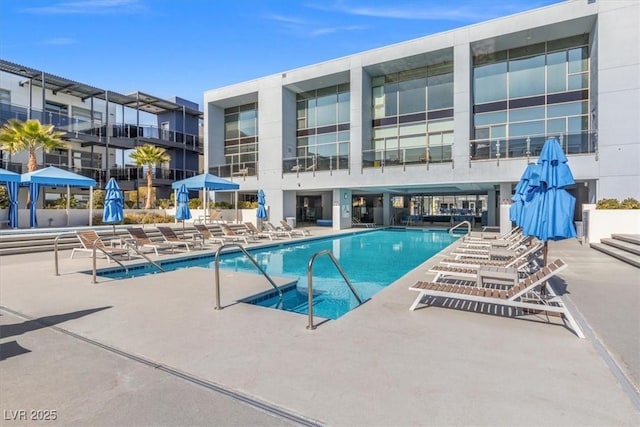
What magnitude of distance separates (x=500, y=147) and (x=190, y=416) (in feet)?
63.4

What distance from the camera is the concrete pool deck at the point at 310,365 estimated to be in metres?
2.66

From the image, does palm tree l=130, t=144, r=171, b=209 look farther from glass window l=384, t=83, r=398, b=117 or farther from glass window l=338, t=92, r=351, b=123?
glass window l=384, t=83, r=398, b=117

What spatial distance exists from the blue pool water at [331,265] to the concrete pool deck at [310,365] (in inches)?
51.8

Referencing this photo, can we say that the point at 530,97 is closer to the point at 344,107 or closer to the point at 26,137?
the point at 344,107

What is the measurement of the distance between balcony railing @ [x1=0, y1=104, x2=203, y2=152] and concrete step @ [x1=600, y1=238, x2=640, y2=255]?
31.4 metres

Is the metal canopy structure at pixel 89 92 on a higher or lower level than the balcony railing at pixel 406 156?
higher

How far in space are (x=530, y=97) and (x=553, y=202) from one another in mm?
17403

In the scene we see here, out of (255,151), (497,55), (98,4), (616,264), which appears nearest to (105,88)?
(255,151)

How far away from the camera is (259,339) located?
4090mm

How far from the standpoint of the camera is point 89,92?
28.3m

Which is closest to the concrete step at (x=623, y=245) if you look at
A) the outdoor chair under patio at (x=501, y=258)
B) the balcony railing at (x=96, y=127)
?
the outdoor chair under patio at (x=501, y=258)

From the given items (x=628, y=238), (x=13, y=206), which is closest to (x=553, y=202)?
(x=628, y=238)

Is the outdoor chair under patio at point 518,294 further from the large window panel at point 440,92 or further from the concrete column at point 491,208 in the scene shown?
the concrete column at point 491,208

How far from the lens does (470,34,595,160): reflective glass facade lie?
59.7 ft
